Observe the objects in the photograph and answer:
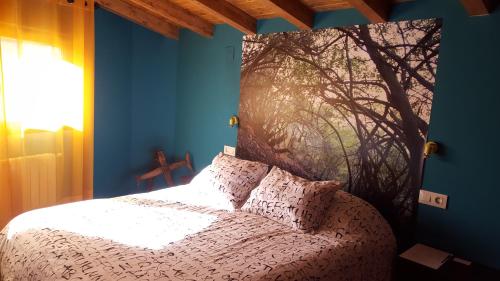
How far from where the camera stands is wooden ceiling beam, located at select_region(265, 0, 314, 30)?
2498mm

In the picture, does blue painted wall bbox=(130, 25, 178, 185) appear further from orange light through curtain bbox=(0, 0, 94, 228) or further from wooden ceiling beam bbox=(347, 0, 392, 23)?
wooden ceiling beam bbox=(347, 0, 392, 23)

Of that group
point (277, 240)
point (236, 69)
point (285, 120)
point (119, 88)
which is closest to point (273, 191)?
point (277, 240)

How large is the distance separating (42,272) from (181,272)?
0.63 m

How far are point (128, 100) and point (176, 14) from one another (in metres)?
1.13

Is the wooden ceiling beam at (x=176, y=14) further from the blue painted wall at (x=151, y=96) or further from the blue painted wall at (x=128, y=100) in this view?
the blue painted wall at (x=151, y=96)

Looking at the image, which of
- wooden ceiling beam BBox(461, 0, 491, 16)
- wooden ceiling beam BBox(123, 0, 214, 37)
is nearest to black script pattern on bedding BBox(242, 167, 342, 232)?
wooden ceiling beam BBox(461, 0, 491, 16)

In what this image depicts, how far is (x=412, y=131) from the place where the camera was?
228cm

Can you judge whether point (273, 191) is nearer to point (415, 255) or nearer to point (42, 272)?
point (415, 255)

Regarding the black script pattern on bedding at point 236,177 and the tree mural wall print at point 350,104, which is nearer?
the tree mural wall print at point 350,104

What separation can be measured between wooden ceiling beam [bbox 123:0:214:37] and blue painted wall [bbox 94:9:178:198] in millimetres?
471

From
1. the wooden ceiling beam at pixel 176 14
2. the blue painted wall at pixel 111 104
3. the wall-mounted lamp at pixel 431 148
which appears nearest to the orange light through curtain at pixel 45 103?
the blue painted wall at pixel 111 104

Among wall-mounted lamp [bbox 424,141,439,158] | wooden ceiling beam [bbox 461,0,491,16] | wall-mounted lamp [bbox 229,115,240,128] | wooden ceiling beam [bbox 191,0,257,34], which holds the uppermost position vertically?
wooden ceiling beam [bbox 191,0,257,34]

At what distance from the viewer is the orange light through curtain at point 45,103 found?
2721mm

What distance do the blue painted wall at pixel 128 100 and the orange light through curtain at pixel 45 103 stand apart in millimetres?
317
